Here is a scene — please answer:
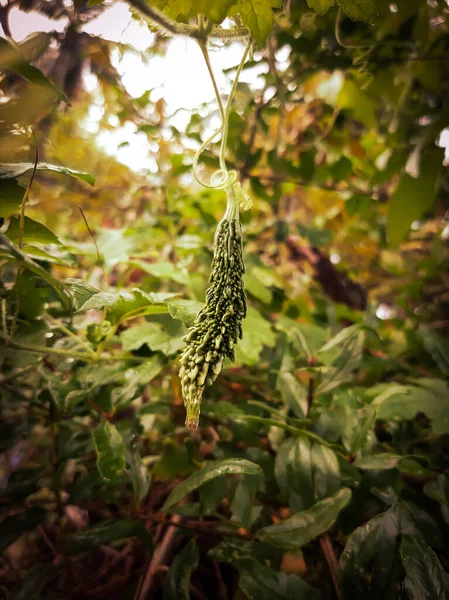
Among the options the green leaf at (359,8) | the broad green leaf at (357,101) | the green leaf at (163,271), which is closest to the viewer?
the green leaf at (359,8)

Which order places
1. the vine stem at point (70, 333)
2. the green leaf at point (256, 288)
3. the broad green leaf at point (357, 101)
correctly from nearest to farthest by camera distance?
1. the vine stem at point (70, 333)
2. the green leaf at point (256, 288)
3. the broad green leaf at point (357, 101)

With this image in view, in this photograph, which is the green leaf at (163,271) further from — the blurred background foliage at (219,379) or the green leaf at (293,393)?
the green leaf at (293,393)

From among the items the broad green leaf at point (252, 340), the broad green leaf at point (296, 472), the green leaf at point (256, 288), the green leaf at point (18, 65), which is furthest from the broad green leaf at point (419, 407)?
the green leaf at point (18, 65)

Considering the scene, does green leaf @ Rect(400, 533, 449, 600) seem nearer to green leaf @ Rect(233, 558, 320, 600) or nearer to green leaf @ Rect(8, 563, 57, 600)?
green leaf @ Rect(233, 558, 320, 600)

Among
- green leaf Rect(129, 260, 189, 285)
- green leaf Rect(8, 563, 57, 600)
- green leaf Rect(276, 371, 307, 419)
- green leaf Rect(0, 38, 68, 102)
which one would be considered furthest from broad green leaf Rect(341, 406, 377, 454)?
green leaf Rect(0, 38, 68, 102)

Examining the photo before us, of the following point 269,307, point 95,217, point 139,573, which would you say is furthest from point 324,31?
point 139,573

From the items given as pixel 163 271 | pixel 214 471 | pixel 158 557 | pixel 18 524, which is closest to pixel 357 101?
pixel 163 271

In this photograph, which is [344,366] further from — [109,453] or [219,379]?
[109,453]
